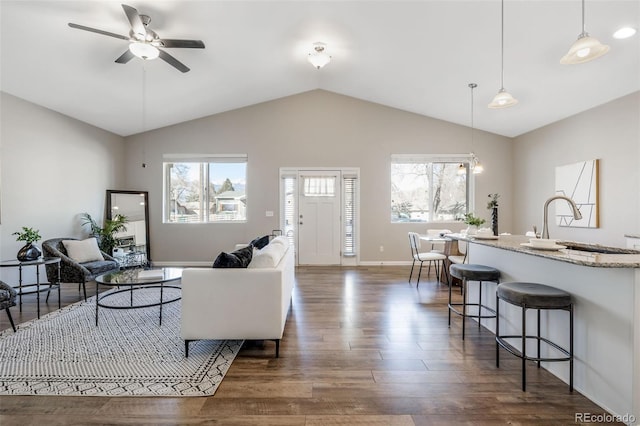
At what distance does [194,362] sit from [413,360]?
1.70m

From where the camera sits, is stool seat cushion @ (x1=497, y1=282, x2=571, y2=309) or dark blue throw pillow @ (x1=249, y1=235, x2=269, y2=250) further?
dark blue throw pillow @ (x1=249, y1=235, x2=269, y2=250)

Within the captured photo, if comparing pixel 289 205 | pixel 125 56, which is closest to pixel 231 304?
pixel 125 56

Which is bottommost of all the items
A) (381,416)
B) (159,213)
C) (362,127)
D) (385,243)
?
(381,416)

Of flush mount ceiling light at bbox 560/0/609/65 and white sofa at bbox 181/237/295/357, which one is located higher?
flush mount ceiling light at bbox 560/0/609/65

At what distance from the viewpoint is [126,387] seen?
198 cm

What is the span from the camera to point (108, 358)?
2369 millimetres

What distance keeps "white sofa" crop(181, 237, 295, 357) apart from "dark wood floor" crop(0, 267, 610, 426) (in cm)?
25

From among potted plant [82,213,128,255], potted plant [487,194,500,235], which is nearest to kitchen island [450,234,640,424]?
potted plant [487,194,500,235]

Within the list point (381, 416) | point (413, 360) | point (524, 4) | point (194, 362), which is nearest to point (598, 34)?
point (524, 4)

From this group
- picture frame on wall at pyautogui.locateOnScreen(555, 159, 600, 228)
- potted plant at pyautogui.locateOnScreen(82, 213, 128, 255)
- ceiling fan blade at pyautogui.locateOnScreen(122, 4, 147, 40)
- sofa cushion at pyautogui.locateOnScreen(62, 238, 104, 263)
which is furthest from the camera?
potted plant at pyautogui.locateOnScreen(82, 213, 128, 255)

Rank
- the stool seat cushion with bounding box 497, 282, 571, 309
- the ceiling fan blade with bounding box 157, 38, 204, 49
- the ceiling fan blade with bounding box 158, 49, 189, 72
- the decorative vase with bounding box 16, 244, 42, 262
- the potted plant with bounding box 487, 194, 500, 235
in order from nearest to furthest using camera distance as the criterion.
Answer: the stool seat cushion with bounding box 497, 282, 571, 309 < the ceiling fan blade with bounding box 157, 38, 204, 49 < the ceiling fan blade with bounding box 158, 49, 189, 72 < the decorative vase with bounding box 16, 244, 42, 262 < the potted plant with bounding box 487, 194, 500, 235

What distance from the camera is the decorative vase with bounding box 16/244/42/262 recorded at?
132 inches

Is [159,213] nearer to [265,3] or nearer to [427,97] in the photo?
[265,3]

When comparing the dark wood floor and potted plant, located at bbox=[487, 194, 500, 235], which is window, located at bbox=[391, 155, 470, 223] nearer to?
potted plant, located at bbox=[487, 194, 500, 235]
